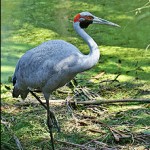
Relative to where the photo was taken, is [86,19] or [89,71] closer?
[86,19]

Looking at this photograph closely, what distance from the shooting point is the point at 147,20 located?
764 cm

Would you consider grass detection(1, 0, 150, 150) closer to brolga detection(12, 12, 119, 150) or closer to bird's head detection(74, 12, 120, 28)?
brolga detection(12, 12, 119, 150)

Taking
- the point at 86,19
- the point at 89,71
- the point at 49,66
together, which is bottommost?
the point at 89,71

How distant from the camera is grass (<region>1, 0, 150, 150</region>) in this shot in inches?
186

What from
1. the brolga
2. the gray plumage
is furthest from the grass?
the gray plumage

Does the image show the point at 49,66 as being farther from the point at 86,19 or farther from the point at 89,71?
the point at 89,71

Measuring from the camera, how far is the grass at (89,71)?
4.71 metres

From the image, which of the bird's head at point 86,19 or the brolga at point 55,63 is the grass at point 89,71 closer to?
the brolga at point 55,63

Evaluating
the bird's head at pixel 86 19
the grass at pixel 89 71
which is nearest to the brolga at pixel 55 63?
the bird's head at pixel 86 19

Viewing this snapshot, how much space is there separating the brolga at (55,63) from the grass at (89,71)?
14.6 inches

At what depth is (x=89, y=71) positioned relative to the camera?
6148 mm

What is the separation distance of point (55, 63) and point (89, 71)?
191 centimetres

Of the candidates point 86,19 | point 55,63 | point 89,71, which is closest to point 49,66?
point 55,63

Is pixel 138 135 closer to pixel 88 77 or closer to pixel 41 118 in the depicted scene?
pixel 41 118
